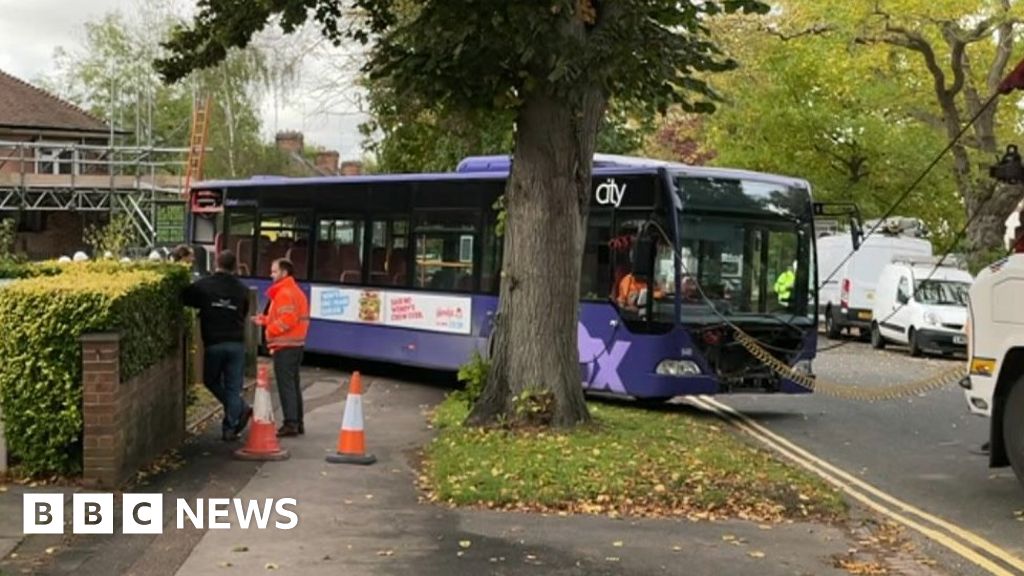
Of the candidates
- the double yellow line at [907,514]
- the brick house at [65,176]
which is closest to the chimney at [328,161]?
the brick house at [65,176]

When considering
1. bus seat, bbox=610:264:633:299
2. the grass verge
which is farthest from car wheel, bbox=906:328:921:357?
the grass verge

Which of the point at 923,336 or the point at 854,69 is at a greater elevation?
the point at 854,69

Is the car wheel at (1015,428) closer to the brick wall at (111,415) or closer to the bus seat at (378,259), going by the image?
the brick wall at (111,415)

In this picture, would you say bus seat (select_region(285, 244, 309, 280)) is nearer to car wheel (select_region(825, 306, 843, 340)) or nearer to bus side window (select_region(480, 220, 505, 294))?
bus side window (select_region(480, 220, 505, 294))

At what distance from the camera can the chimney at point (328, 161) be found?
83.4 m

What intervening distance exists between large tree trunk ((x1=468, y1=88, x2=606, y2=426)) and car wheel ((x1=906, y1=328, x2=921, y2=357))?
18413 mm

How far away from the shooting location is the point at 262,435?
11.2 meters

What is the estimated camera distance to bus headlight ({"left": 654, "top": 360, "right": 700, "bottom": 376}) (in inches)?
601

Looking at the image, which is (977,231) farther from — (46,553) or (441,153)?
(46,553)

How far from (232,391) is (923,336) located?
20055mm

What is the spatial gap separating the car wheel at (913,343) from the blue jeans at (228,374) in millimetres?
20101

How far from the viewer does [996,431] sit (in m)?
10.6

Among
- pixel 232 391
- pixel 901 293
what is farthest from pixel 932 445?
pixel 901 293

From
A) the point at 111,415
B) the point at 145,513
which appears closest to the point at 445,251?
the point at 111,415
